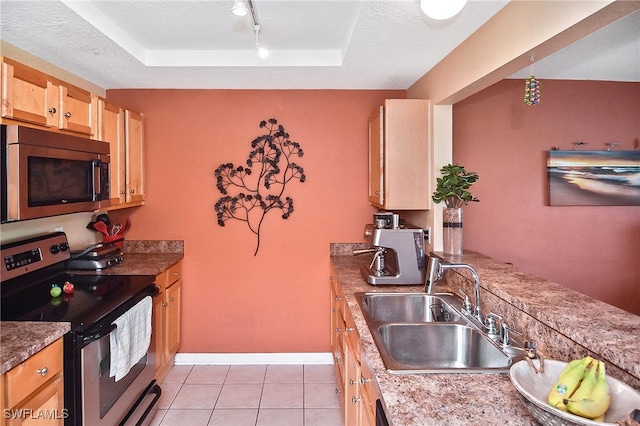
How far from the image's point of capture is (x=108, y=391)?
206cm

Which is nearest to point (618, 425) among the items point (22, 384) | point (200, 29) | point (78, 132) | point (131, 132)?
point (22, 384)

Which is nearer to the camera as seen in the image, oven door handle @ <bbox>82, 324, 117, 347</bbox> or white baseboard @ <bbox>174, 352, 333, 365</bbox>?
oven door handle @ <bbox>82, 324, 117, 347</bbox>

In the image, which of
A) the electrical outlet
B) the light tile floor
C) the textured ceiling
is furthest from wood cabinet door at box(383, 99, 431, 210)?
the light tile floor

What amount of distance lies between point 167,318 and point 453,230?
2.15 m

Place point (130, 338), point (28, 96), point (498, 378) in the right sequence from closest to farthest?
point (498, 378) → point (28, 96) → point (130, 338)

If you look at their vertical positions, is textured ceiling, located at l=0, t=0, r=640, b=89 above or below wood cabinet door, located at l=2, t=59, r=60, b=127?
above

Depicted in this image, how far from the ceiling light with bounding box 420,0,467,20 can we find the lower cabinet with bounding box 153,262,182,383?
235 cm

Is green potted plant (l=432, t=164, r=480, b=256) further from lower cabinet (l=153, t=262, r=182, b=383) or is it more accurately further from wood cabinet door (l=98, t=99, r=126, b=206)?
wood cabinet door (l=98, t=99, r=126, b=206)

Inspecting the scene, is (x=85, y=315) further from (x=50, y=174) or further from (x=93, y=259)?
(x=93, y=259)

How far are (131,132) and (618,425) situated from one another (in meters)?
3.26

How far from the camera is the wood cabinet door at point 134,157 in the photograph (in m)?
3.09

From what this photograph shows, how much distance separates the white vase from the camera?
260 cm

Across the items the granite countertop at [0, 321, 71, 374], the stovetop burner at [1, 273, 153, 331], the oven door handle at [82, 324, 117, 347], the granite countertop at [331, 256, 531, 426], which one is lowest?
the oven door handle at [82, 324, 117, 347]

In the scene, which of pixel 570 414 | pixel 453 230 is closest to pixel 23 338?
pixel 570 414
